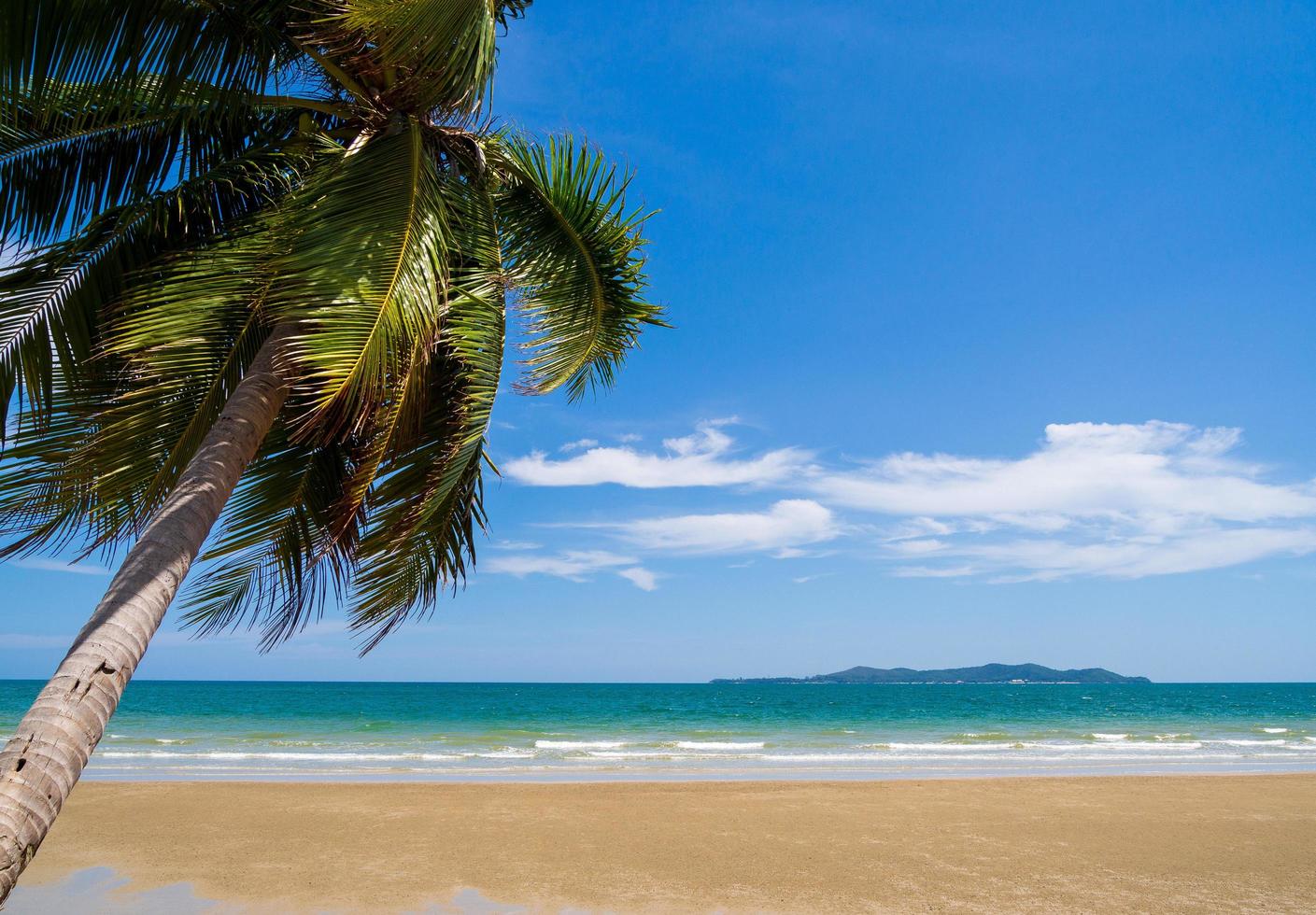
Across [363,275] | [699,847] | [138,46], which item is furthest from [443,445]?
[699,847]

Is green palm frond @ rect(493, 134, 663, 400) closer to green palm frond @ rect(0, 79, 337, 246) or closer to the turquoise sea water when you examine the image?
green palm frond @ rect(0, 79, 337, 246)

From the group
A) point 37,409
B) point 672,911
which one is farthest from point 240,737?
point 37,409

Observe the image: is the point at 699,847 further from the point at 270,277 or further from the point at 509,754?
the point at 509,754

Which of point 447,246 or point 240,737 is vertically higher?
point 447,246

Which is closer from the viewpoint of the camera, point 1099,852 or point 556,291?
point 556,291

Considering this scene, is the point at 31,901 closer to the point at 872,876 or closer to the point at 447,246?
the point at 447,246

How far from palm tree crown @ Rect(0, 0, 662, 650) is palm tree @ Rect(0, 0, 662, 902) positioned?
0.01 m

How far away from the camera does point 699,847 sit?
9.05 meters

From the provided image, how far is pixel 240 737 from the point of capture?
2570 centimetres

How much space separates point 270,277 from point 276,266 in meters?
0.09

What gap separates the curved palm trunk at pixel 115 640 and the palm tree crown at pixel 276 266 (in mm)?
309

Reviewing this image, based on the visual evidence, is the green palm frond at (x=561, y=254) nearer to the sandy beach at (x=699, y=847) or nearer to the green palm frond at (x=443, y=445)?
the green palm frond at (x=443, y=445)

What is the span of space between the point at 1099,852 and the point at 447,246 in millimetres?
8816

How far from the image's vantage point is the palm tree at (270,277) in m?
3.91
